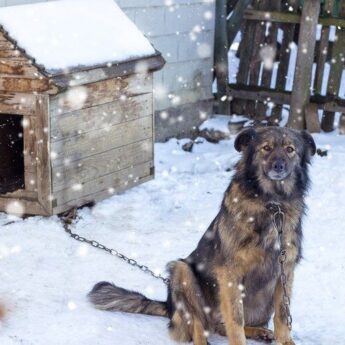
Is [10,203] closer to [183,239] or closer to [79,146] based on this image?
[79,146]

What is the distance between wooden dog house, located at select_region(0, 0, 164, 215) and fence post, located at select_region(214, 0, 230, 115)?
2788mm

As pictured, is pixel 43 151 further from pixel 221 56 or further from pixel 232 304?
pixel 221 56

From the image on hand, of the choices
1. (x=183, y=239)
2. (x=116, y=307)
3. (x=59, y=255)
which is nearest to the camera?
(x=116, y=307)

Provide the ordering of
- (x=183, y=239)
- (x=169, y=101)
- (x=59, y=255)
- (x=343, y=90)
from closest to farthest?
(x=59, y=255) → (x=183, y=239) → (x=169, y=101) → (x=343, y=90)

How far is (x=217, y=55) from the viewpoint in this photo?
10.7 m

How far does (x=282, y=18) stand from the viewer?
33.3ft

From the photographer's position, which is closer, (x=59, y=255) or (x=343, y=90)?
(x=59, y=255)

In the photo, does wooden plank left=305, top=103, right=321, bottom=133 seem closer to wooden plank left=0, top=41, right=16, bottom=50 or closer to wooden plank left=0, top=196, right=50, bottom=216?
wooden plank left=0, top=196, right=50, bottom=216

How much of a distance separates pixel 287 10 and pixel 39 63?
184 inches

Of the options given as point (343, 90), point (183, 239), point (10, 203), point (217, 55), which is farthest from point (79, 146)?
point (343, 90)

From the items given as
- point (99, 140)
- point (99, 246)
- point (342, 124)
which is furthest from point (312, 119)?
point (99, 246)

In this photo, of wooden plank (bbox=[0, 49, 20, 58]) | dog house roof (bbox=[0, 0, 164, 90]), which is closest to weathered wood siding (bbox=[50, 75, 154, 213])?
dog house roof (bbox=[0, 0, 164, 90])

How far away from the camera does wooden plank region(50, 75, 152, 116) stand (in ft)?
22.1

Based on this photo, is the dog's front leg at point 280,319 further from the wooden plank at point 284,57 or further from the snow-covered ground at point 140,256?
the wooden plank at point 284,57
